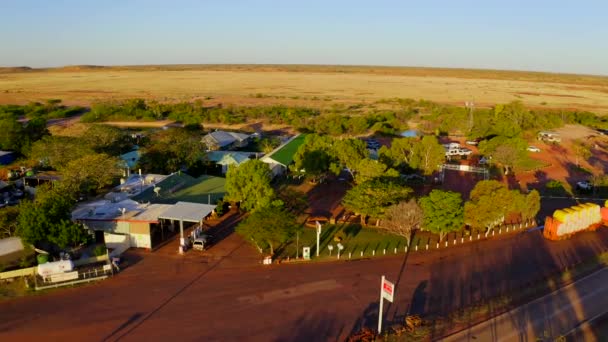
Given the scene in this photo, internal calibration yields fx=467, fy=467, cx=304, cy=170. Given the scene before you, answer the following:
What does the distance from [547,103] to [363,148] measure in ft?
333

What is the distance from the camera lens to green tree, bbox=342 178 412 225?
97.0ft

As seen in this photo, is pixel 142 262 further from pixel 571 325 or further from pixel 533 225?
pixel 533 225

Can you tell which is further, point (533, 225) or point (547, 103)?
point (547, 103)

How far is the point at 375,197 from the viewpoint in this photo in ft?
97.5

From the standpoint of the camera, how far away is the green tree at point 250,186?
30766 mm

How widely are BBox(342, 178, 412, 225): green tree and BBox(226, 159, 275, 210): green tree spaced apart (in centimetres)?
551

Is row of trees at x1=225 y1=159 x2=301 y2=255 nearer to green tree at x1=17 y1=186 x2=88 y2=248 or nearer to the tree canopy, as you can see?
green tree at x1=17 y1=186 x2=88 y2=248

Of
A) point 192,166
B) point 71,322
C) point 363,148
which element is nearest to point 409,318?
point 71,322

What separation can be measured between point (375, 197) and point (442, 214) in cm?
428

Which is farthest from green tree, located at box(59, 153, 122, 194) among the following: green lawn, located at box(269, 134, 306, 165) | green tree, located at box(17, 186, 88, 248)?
green lawn, located at box(269, 134, 306, 165)

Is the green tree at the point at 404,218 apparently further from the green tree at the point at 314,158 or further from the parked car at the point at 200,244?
the green tree at the point at 314,158

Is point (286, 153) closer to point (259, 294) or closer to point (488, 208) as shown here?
point (488, 208)

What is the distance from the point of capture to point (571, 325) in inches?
735

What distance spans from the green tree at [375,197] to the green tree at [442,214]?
7.10 ft
